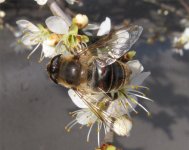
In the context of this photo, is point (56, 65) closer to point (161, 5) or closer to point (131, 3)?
point (161, 5)

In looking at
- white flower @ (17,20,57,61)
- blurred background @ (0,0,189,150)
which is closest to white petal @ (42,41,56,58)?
white flower @ (17,20,57,61)

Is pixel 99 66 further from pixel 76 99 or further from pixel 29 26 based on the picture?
pixel 29 26

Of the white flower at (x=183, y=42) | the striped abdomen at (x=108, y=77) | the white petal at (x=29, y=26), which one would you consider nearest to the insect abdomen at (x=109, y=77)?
the striped abdomen at (x=108, y=77)

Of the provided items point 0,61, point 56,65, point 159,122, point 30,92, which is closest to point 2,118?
point 30,92

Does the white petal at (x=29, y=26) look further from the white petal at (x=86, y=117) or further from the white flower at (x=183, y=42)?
the white flower at (x=183, y=42)

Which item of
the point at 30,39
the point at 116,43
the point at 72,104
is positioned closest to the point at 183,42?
the point at 72,104
